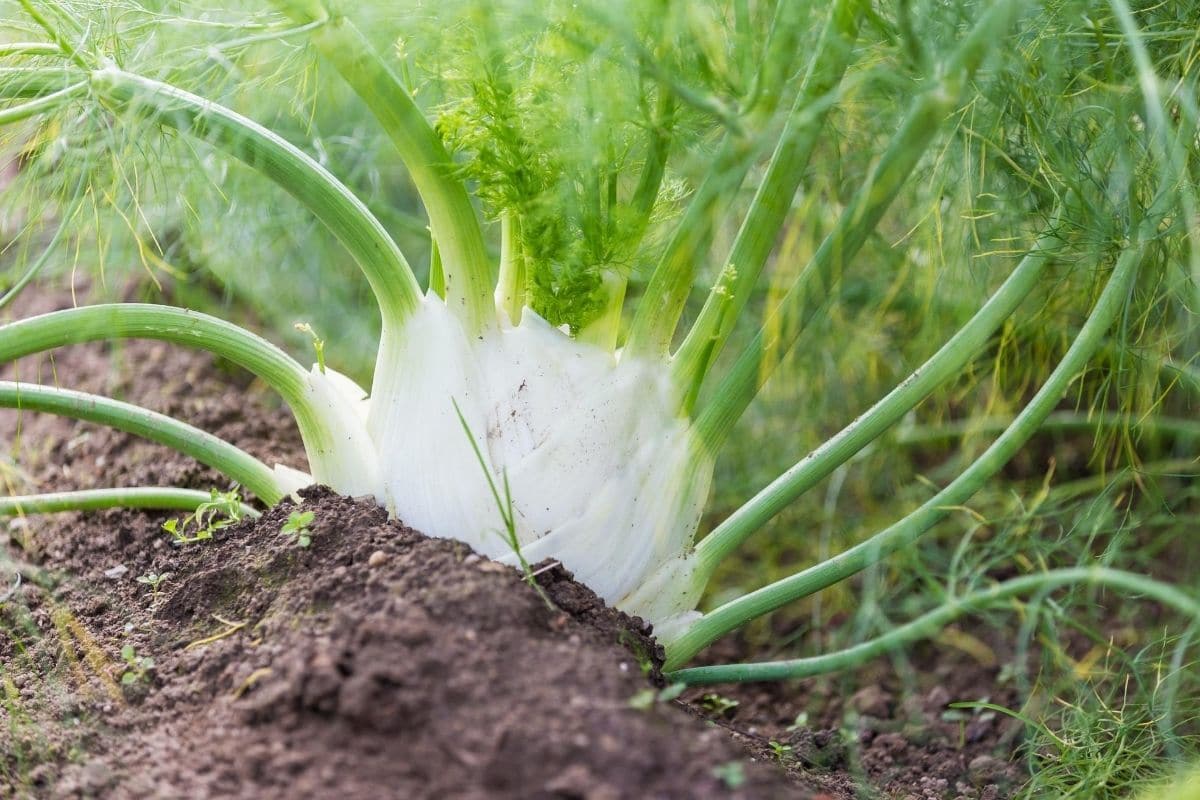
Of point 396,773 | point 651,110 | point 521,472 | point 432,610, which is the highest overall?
point 651,110

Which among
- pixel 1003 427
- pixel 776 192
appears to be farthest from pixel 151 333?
pixel 1003 427

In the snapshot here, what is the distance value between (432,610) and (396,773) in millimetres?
151

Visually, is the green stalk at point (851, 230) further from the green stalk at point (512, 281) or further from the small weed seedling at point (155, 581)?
the small weed seedling at point (155, 581)

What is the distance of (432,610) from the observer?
92 cm

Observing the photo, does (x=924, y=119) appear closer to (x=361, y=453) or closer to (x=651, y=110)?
(x=651, y=110)

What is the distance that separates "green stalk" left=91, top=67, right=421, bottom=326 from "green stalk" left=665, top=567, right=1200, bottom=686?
0.52 m

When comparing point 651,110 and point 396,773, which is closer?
point 396,773

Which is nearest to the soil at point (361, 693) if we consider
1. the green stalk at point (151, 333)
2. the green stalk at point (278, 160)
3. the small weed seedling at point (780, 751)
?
the small weed seedling at point (780, 751)

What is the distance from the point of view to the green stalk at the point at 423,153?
1.04 meters

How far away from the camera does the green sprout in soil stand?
1.06m

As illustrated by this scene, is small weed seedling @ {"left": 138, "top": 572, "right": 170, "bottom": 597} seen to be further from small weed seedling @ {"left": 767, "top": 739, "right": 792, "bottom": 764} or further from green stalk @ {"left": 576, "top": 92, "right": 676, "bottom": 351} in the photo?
small weed seedling @ {"left": 767, "top": 739, "right": 792, "bottom": 764}

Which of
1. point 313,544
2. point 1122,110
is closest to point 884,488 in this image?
point 1122,110

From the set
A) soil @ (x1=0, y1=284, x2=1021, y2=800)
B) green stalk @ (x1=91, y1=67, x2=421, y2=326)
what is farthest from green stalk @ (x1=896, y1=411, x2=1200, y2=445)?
green stalk @ (x1=91, y1=67, x2=421, y2=326)

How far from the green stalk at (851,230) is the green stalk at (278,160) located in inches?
13.9
